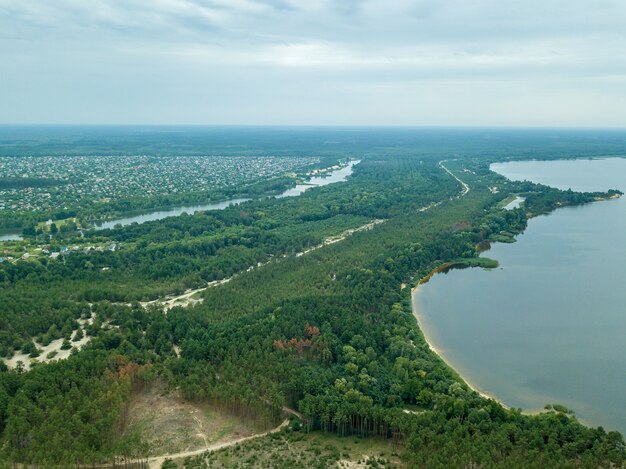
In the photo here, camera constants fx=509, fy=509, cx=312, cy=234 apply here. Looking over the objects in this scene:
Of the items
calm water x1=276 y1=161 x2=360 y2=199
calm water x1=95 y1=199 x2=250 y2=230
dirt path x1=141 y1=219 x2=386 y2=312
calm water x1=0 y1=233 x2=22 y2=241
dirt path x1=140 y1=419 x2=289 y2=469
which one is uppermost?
calm water x1=276 y1=161 x2=360 y2=199

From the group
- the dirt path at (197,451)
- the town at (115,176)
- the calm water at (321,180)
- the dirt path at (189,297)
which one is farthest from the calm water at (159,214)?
the dirt path at (197,451)

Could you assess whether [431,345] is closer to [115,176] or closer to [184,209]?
[184,209]

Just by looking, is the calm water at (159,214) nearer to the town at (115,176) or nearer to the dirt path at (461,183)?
the town at (115,176)

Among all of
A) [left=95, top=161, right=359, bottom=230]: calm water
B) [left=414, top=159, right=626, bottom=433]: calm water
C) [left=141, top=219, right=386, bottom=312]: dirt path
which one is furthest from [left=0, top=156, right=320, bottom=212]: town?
[left=414, top=159, right=626, bottom=433]: calm water

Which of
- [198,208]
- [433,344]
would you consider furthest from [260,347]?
[198,208]

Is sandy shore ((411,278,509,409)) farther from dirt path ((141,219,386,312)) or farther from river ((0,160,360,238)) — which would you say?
river ((0,160,360,238))

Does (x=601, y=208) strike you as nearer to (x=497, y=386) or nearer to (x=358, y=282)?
(x=358, y=282)

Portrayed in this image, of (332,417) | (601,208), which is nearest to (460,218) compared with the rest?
(601,208)
